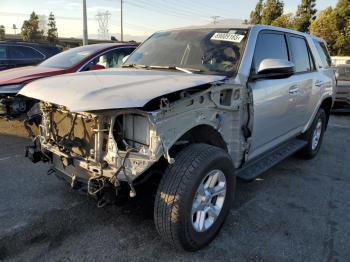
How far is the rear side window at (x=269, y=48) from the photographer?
3867mm

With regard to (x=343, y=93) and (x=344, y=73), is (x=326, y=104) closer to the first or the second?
(x=343, y=93)

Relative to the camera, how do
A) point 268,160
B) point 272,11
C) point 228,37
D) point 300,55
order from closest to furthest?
point 228,37 < point 268,160 < point 300,55 < point 272,11

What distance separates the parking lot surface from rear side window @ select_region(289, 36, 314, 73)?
155cm

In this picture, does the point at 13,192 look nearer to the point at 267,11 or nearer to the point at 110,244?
the point at 110,244

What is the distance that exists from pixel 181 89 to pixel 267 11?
4127 cm

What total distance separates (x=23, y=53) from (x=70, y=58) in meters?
3.21

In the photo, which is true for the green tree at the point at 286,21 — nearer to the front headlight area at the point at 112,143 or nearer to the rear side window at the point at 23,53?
the rear side window at the point at 23,53

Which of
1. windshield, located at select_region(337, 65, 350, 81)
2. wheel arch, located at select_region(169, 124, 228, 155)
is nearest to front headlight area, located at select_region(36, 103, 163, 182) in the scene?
wheel arch, located at select_region(169, 124, 228, 155)

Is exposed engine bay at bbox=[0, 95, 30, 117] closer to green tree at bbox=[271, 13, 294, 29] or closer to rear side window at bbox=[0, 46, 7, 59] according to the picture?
rear side window at bbox=[0, 46, 7, 59]

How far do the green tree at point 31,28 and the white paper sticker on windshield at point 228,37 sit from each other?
2515 inches

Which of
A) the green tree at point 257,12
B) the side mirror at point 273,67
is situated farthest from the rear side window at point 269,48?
the green tree at point 257,12

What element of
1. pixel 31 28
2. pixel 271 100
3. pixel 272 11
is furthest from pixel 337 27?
pixel 31 28

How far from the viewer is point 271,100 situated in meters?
3.93

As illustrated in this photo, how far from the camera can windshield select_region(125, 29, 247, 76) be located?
3697 millimetres
